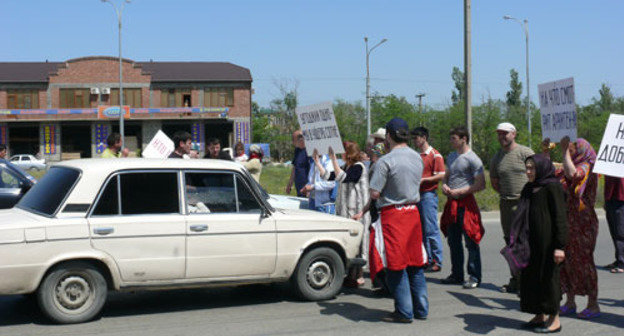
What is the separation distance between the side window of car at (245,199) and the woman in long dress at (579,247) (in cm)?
315

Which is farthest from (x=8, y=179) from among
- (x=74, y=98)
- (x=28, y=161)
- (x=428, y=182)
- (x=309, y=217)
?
(x=74, y=98)

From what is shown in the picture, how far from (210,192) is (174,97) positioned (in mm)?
55979

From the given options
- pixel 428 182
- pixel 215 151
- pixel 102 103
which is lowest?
pixel 428 182

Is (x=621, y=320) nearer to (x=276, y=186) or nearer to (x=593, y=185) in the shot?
(x=593, y=185)

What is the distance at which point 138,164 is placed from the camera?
662 centimetres

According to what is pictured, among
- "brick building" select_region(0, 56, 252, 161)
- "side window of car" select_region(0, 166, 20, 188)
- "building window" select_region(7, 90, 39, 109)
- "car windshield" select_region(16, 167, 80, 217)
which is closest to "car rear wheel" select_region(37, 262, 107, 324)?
"car windshield" select_region(16, 167, 80, 217)

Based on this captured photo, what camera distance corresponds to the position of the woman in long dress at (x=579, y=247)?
6.50 m

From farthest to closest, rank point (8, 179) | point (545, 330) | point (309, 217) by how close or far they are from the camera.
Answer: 1. point (8, 179)
2. point (309, 217)
3. point (545, 330)

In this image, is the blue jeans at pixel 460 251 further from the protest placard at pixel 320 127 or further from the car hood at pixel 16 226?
the car hood at pixel 16 226

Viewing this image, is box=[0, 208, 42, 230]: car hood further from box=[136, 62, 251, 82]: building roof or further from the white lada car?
box=[136, 62, 251, 82]: building roof

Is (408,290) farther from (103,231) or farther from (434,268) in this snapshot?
(434,268)

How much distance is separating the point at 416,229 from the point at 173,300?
116 inches

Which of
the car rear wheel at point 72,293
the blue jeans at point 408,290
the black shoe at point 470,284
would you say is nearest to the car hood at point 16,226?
the car rear wheel at point 72,293

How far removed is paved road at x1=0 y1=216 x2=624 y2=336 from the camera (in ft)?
20.3
